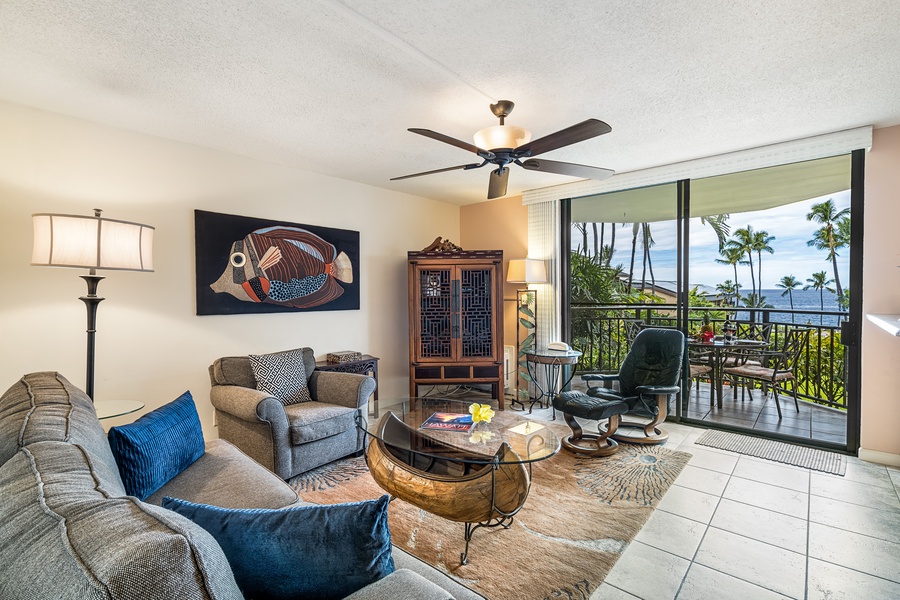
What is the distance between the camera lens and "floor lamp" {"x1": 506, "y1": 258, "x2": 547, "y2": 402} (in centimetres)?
470

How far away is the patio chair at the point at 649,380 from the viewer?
3502mm

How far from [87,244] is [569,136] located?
256 centimetres

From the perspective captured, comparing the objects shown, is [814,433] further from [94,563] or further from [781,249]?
[94,563]

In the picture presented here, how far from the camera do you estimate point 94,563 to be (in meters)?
0.58

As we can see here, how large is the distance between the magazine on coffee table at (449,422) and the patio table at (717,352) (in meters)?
2.80

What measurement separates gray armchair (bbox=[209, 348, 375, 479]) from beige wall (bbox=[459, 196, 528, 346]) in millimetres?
2430

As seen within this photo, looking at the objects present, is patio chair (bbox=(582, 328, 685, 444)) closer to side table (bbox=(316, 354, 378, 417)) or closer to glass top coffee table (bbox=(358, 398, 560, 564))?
glass top coffee table (bbox=(358, 398, 560, 564))

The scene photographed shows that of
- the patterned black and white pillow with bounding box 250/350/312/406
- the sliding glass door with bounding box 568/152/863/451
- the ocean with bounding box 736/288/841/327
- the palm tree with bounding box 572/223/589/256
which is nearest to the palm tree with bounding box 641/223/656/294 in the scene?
the sliding glass door with bounding box 568/152/863/451

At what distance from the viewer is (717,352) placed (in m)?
4.42

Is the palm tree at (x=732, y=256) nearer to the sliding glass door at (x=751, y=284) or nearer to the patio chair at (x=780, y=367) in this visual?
the sliding glass door at (x=751, y=284)


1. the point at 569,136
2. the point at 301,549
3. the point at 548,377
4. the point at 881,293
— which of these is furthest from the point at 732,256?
the point at 301,549

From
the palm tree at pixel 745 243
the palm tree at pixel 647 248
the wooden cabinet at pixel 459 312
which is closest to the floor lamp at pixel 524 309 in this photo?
the wooden cabinet at pixel 459 312

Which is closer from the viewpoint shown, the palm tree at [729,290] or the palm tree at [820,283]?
the palm tree at [820,283]

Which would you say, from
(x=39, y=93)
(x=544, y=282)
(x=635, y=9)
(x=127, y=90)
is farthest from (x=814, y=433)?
(x=39, y=93)
